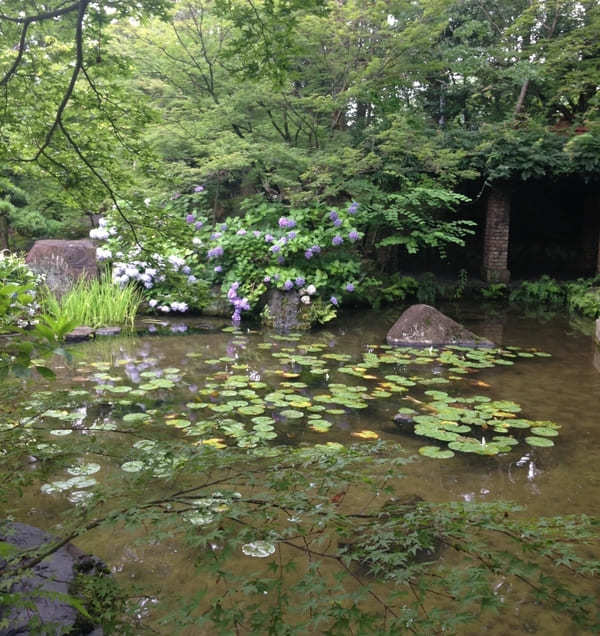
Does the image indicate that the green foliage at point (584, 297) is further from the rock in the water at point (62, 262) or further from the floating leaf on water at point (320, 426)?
the rock in the water at point (62, 262)

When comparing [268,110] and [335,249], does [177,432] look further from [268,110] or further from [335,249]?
[268,110]

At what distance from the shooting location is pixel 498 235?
35.7 feet

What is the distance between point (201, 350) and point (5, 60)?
3686mm

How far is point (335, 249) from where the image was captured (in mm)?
8414

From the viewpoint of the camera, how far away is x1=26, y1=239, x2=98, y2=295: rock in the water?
7.50 metres

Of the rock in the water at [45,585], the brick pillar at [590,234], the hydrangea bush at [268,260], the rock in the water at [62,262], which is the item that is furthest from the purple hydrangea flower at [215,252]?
the brick pillar at [590,234]

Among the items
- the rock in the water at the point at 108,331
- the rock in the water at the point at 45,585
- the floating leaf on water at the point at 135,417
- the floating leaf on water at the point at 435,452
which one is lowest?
the floating leaf on water at the point at 435,452

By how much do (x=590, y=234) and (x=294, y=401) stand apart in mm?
10491

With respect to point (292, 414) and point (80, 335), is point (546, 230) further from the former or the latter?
point (292, 414)

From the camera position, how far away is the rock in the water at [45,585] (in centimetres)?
126

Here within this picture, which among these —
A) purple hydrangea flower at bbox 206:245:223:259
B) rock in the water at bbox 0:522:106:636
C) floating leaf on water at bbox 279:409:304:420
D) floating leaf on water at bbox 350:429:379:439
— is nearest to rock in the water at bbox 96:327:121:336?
purple hydrangea flower at bbox 206:245:223:259

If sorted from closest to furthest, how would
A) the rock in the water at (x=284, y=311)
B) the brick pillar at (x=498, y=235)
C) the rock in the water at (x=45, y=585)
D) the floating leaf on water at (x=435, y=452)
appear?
the rock in the water at (x=45, y=585)
the floating leaf on water at (x=435, y=452)
the rock in the water at (x=284, y=311)
the brick pillar at (x=498, y=235)

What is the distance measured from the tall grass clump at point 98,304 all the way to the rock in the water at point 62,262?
26 centimetres

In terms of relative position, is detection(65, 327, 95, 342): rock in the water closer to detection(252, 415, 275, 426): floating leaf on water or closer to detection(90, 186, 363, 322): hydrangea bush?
detection(90, 186, 363, 322): hydrangea bush
